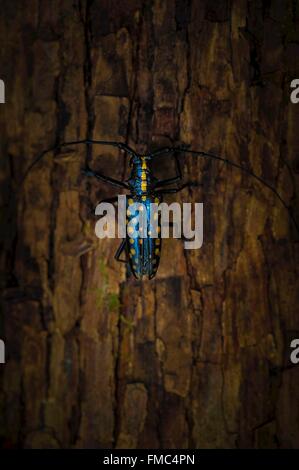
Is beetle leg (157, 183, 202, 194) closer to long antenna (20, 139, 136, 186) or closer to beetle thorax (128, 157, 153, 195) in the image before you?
beetle thorax (128, 157, 153, 195)

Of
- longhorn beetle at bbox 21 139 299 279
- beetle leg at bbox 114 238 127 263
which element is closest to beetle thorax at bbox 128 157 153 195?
longhorn beetle at bbox 21 139 299 279

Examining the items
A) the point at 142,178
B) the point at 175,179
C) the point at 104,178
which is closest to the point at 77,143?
the point at 104,178

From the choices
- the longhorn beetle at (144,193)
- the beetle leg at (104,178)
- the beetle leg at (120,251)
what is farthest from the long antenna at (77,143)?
the beetle leg at (120,251)

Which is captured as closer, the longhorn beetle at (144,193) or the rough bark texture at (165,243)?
the longhorn beetle at (144,193)

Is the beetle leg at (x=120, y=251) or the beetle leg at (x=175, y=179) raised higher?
the beetle leg at (x=175, y=179)

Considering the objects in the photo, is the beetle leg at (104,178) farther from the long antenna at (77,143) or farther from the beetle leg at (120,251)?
the beetle leg at (120,251)

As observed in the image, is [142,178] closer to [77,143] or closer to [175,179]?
[175,179]
